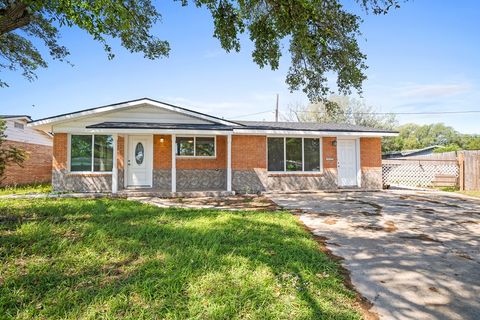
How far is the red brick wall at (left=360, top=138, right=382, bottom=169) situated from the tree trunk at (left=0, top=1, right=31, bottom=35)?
45.7 ft

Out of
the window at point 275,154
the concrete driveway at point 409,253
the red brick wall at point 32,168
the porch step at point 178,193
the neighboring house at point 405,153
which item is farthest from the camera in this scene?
the neighboring house at point 405,153

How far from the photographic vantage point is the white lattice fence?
48.7 ft

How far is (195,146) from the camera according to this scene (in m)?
12.7

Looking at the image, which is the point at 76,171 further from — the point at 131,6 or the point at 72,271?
the point at 72,271

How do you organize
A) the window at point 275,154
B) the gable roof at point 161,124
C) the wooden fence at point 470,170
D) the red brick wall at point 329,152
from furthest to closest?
the wooden fence at point 470,170 → the red brick wall at point 329,152 → the window at point 275,154 → the gable roof at point 161,124

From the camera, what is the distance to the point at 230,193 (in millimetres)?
11531

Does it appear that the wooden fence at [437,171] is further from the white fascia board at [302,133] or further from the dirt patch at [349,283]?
the dirt patch at [349,283]

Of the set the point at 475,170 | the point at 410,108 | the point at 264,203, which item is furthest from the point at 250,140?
the point at 410,108

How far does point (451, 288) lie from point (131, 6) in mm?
10020

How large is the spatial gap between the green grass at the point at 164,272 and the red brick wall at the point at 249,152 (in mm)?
6733

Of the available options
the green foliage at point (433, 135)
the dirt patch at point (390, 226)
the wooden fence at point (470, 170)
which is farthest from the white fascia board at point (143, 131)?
the green foliage at point (433, 135)

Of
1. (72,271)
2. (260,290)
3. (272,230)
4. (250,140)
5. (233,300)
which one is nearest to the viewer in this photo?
(233,300)

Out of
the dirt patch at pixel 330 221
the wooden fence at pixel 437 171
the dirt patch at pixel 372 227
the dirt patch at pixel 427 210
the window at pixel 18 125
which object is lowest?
the dirt patch at pixel 372 227

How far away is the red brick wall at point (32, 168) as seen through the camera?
1461 cm
